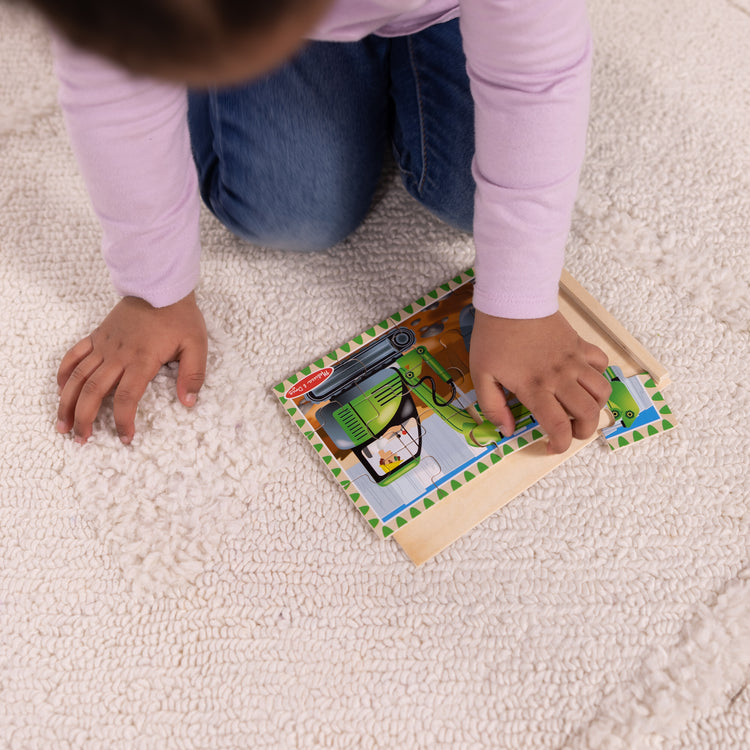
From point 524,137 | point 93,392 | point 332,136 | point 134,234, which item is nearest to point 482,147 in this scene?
Result: point 524,137

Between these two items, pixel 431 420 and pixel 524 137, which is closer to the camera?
pixel 524 137

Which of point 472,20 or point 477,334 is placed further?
point 477,334

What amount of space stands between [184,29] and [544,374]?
1.35 feet

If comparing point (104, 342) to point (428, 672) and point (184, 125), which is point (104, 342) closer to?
point (184, 125)

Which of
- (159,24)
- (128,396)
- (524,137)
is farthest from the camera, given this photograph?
(128,396)

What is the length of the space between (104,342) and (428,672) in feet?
1.38

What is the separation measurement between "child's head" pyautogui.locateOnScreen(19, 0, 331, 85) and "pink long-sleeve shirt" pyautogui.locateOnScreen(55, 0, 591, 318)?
22 centimetres

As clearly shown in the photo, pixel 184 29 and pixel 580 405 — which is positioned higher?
pixel 184 29

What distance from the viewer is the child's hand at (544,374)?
574 mm

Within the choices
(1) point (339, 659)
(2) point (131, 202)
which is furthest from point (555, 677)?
(2) point (131, 202)

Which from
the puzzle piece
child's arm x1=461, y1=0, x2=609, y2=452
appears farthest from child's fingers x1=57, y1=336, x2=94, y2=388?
the puzzle piece

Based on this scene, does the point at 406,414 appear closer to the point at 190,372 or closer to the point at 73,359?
the point at 190,372

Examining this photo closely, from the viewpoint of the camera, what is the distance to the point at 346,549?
61 cm

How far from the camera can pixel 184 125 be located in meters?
0.57
